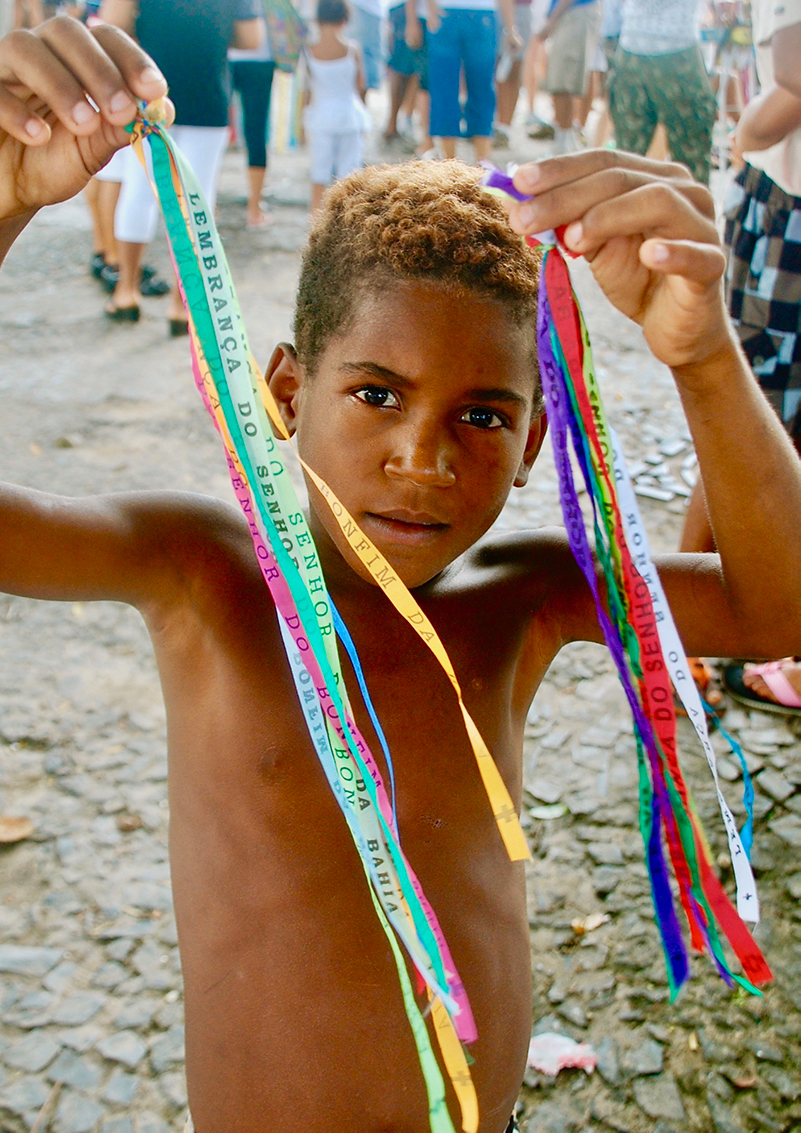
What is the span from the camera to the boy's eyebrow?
1.30 meters

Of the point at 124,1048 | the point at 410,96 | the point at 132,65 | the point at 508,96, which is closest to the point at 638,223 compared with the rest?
the point at 132,65

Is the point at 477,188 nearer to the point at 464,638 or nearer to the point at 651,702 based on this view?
the point at 464,638

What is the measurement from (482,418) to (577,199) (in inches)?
16.1

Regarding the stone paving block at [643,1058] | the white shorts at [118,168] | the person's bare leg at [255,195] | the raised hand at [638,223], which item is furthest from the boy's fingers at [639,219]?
the person's bare leg at [255,195]

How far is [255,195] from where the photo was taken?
6.43m

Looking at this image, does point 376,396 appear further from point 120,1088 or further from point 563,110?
point 563,110

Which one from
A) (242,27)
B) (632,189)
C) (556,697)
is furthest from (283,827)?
(242,27)

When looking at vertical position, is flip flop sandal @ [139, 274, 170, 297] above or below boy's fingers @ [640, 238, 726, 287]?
below

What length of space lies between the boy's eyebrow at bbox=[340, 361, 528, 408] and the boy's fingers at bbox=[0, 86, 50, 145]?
483mm

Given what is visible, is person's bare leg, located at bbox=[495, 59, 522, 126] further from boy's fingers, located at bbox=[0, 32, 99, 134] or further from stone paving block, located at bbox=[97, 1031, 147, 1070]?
stone paving block, located at bbox=[97, 1031, 147, 1070]

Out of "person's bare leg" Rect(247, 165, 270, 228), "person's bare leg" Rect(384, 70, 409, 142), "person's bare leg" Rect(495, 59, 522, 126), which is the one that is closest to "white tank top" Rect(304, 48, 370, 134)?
"person's bare leg" Rect(247, 165, 270, 228)

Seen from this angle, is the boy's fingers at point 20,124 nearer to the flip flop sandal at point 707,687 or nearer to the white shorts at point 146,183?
the flip flop sandal at point 707,687

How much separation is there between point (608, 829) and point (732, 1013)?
51 centimetres

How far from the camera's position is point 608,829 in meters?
2.30
